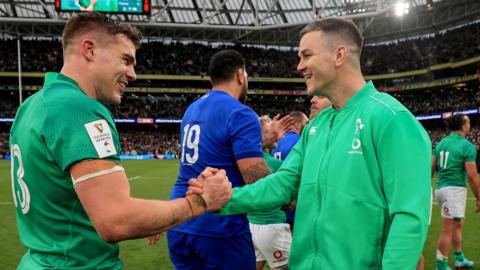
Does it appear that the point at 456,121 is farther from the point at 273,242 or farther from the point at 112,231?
the point at 112,231

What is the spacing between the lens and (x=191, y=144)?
3432 millimetres

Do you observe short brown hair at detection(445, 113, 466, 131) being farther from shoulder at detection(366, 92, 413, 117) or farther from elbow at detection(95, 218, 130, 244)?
elbow at detection(95, 218, 130, 244)

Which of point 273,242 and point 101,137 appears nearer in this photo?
point 101,137

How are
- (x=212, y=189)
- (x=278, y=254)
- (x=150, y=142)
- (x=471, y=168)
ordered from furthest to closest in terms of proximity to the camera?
(x=150, y=142) → (x=471, y=168) → (x=278, y=254) → (x=212, y=189)

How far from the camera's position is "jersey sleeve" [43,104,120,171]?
1866 mm

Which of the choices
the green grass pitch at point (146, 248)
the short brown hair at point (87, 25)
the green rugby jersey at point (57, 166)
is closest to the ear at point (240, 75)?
the short brown hair at point (87, 25)

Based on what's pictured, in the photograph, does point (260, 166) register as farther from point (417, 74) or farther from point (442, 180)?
point (417, 74)

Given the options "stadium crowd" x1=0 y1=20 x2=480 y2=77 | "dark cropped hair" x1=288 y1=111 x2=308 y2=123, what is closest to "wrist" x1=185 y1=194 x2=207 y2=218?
"dark cropped hair" x1=288 y1=111 x2=308 y2=123

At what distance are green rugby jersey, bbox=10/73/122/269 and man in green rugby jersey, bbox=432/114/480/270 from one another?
5814mm

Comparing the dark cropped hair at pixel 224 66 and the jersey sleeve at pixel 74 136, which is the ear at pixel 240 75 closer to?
the dark cropped hair at pixel 224 66

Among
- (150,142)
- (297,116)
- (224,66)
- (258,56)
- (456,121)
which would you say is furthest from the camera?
(258,56)

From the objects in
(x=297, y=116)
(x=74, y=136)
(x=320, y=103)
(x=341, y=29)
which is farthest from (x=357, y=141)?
(x=297, y=116)

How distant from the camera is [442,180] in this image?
684 cm

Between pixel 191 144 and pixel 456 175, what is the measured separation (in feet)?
16.3
